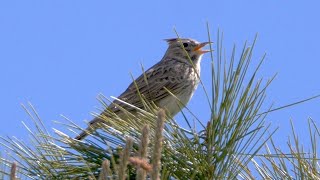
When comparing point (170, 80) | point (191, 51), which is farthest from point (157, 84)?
point (191, 51)

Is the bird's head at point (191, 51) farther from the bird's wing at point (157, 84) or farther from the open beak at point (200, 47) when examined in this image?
the bird's wing at point (157, 84)

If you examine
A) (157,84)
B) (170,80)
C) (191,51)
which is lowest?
(157,84)

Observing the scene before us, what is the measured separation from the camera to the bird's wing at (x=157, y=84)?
786 cm

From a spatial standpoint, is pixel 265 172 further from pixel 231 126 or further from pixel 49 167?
→ pixel 49 167

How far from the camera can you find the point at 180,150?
125 inches

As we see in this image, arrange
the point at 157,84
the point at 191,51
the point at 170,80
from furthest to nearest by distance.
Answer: the point at 191,51
the point at 170,80
the point at 157,84

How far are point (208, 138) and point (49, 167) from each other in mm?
787

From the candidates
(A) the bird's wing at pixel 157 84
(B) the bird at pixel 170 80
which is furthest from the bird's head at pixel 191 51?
(A) the bird's wing at pixel 157 84

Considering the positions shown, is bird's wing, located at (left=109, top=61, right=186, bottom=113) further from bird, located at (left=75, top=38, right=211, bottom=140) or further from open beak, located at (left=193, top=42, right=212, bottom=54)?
open beak, located at (left=193, top=42, right=212, bottom=54)

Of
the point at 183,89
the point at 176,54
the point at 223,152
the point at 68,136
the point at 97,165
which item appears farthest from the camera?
the point at 176,54

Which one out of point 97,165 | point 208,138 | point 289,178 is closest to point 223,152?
point 208,138

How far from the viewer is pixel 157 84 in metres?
8.54

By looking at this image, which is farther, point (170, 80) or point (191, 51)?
point (191, 51)

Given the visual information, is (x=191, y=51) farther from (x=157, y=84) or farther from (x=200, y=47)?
(x=157, y=84)
